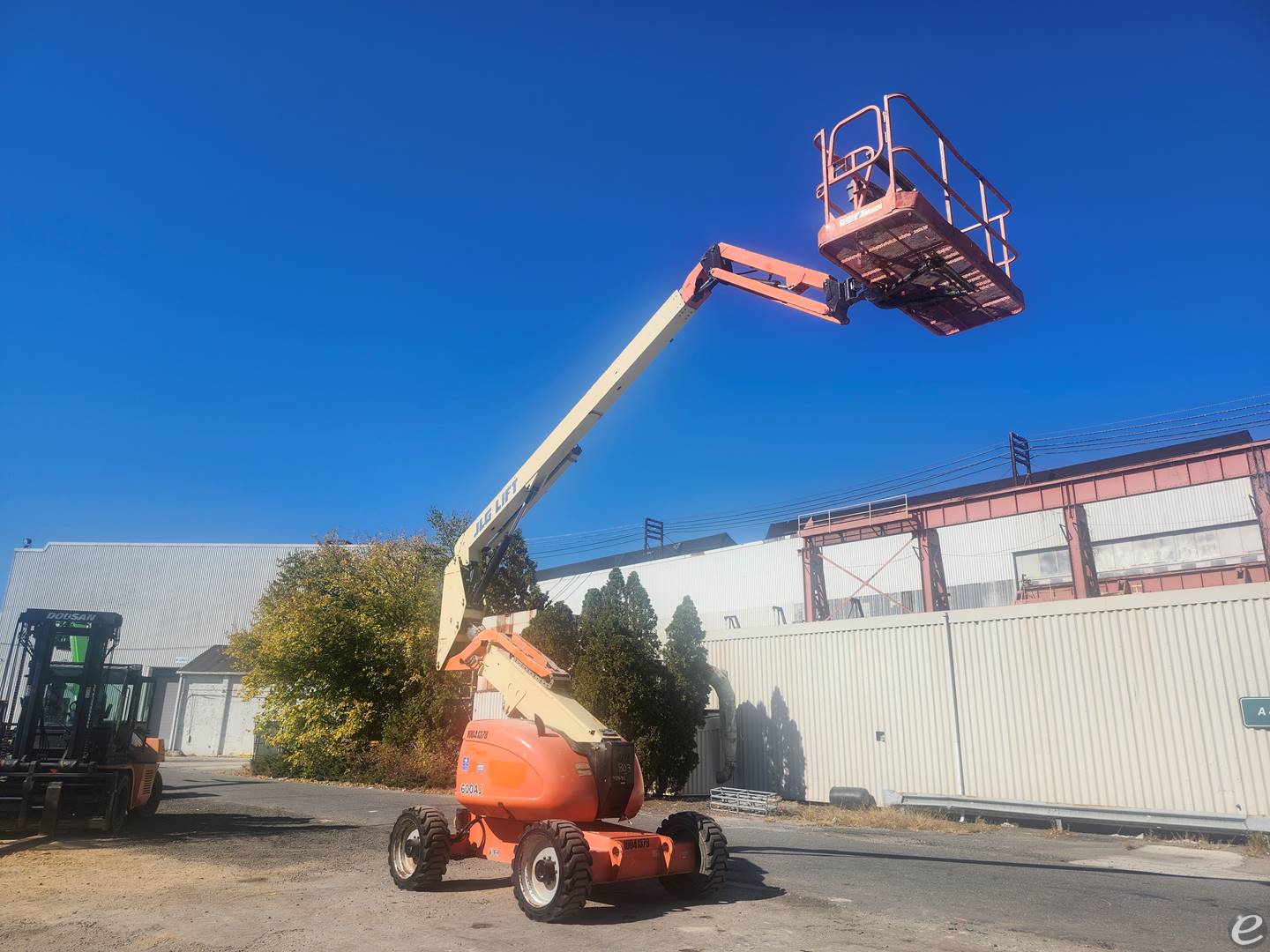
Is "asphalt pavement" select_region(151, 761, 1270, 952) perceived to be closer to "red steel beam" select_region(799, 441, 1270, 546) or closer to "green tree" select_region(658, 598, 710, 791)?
"green tree" select_region(658, 598, 710, 791)

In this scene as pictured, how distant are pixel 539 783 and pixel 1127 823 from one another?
1206 cm

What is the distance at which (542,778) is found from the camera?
831 cm

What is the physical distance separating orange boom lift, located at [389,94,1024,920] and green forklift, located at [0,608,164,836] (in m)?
6.83

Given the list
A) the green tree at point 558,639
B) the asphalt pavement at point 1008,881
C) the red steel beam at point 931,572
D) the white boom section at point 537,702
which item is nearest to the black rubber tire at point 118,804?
the asphalt pavement at point 1008,881

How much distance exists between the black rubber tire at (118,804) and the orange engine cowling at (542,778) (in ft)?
25.2

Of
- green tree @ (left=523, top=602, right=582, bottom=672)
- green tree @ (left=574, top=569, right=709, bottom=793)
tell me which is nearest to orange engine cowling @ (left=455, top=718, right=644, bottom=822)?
green tree @ (left=574, top=569, right=709, bottom=793)

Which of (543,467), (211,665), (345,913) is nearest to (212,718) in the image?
(211,665)

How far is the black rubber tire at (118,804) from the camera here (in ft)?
42.9

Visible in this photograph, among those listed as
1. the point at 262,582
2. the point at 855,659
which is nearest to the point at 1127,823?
the point at 855,659

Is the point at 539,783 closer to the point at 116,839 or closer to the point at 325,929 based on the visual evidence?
the point at 325,929

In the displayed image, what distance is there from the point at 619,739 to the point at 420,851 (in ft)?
8.28

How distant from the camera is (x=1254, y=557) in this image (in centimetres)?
2861

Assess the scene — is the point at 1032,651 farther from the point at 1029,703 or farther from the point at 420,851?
the point at 420,851

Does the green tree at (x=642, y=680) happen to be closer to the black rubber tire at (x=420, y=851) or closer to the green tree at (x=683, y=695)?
the green tree at (x=683, y=695)
